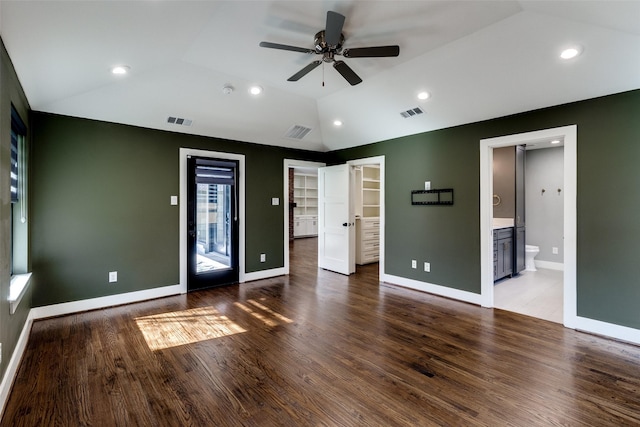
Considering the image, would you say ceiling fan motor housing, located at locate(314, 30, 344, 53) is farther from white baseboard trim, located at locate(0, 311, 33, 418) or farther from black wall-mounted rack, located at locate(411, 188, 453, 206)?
white baseboard trim, located at locate(0, 311, 33, 418)

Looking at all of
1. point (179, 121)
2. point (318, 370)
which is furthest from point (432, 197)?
point (179, 121)

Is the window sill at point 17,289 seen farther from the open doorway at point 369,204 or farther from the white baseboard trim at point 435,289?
the white baseboard trim at point 435,289

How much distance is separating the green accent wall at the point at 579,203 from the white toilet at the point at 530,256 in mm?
2739

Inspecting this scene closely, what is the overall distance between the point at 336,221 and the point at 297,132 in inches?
71.3

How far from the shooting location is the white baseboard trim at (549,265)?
6010 mm

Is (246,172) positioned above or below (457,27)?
below

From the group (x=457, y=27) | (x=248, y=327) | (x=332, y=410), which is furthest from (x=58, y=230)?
(x=457, y=27)

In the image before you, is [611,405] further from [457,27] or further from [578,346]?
[457,27]

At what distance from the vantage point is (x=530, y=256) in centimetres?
590

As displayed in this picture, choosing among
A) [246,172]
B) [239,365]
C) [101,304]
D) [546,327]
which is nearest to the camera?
[239,365]

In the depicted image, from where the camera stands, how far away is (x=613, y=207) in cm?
299

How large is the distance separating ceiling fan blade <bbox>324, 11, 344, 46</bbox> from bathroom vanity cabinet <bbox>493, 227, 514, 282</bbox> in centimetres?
402

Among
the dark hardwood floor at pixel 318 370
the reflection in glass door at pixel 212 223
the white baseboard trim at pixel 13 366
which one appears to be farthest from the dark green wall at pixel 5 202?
the reflection in glass door at pixel 212 223

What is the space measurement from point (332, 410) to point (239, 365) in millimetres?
922
